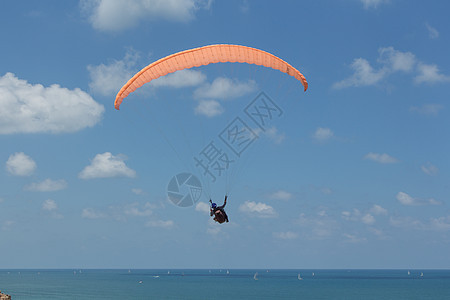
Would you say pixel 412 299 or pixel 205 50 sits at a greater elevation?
pixel 205 50

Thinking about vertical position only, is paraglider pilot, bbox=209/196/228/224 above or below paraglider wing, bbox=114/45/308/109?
below

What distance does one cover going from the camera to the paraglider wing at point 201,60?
67.9 feet

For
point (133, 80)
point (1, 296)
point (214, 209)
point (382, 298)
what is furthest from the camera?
point (382, 298)

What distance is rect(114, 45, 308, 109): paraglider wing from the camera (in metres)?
20.7

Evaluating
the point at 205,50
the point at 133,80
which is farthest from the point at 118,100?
the point at 205,50

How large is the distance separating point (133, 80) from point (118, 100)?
146 centimetres

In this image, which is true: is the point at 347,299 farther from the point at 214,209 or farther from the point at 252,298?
the point at 214,209

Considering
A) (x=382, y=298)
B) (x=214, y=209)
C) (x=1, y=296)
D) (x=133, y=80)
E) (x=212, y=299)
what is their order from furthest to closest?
(x=382, y=298)
(x=212, y=299)
(x=1, y=296)
(x=133, y=80)
(x=214, y=209)

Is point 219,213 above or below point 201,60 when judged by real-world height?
below

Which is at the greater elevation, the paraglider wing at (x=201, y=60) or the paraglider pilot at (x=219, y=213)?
the paraglider wing at (x=201, y=60)

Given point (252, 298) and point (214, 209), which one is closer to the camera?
point (214, 209)

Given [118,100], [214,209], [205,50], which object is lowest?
[214,209]

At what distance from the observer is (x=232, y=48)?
2075 cm

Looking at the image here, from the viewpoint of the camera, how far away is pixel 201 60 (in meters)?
21.0
